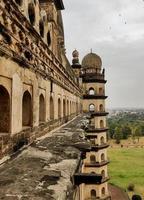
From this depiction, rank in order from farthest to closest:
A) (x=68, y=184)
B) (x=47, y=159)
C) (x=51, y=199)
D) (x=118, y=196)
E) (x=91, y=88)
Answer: (x=91, y=88)
(x=118, y=196)
(x=47, y=159)
(x=68, y=184)
(x=51, y=199)

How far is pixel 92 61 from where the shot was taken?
2978cm

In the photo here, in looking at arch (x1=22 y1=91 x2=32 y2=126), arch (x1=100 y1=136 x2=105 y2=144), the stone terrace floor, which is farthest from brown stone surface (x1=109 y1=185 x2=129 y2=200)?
the stone terrace floor

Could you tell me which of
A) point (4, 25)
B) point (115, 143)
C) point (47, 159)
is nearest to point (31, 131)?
point (47, 159)

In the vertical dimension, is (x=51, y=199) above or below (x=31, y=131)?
below

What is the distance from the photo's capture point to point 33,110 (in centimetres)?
758

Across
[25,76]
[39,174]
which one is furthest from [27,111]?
[39,174]

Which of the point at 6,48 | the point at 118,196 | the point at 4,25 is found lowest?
the point at 118,196

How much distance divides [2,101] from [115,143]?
7509cm

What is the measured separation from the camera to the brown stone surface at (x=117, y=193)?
26592 millimetres

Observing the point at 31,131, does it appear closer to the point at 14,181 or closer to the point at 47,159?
the point at 47,159

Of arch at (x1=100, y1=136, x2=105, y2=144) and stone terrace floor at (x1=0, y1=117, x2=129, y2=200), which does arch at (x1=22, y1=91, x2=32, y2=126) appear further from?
arch at (x1=100, y1=136, x2=105, y2=144)

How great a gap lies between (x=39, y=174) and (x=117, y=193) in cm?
2565

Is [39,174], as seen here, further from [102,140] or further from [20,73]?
[102,140]

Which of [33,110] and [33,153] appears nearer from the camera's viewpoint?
[33,153]
